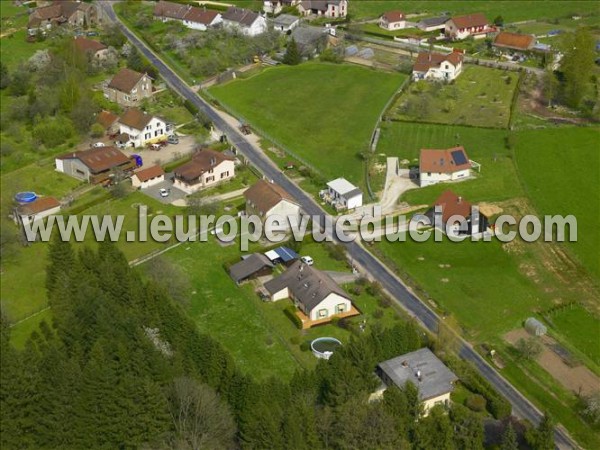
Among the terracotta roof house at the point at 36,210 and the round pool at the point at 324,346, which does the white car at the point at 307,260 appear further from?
the terracotta roof house at the point at 36,210

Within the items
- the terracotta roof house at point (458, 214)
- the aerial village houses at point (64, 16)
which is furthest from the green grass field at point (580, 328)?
the aerial village houses at point (64, 16)

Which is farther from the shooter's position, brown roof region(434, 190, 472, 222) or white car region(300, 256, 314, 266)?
brown roof region(434, 190, 472, 222)

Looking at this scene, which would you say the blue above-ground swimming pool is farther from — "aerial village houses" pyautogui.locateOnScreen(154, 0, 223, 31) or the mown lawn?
"aerial village houses" pyautogui.locateOnScreen(154, 0, 223, 31)

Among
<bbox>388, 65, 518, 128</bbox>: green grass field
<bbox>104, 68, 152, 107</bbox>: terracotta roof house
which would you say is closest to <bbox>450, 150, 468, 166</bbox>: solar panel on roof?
<bbox>388, 65, 518, 128</bbox>: green grass field

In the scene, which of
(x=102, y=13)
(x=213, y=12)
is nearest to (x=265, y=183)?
(x=213, y=12)

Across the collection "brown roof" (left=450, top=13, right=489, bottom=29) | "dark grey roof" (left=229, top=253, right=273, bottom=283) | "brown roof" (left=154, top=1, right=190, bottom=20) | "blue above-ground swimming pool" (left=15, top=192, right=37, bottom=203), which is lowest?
"blue above-ground swimming pool" (left=15, top=192, right=37, bottom=203)

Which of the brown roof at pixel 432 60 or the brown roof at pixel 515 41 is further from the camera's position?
the brown roof at pixel 515 41

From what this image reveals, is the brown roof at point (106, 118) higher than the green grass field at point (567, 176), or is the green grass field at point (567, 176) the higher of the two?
the green grass field at point (567, 176)

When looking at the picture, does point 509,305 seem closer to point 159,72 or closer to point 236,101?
point 236,101
